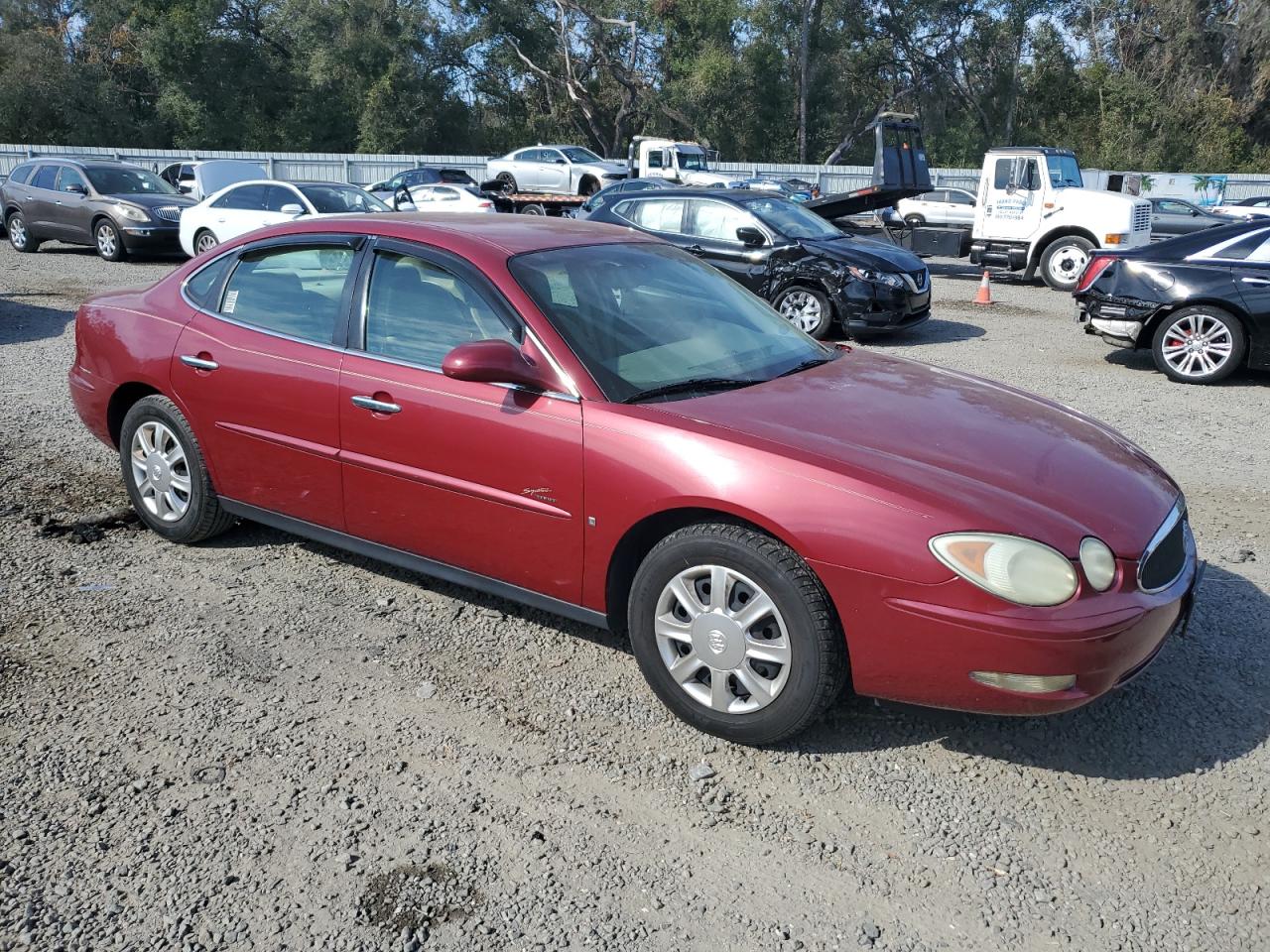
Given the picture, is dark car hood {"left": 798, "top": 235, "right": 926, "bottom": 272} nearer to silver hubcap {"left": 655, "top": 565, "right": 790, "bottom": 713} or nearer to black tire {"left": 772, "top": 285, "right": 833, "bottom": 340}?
black tire {"left": 772, "top": 285, "right": 833, "bottom": 340}

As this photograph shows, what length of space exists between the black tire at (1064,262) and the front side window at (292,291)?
1520 centimetres

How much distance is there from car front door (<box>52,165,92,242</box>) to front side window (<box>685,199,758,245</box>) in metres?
11.1

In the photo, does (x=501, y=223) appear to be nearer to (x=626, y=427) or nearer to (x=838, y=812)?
(x=626, y=427)

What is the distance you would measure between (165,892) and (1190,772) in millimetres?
2994

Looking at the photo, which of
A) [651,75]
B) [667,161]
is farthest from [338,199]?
[651,75]

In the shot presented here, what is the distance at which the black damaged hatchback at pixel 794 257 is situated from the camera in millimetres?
11016

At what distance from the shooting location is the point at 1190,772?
10.7 ft

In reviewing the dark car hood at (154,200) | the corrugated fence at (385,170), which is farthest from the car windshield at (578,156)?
the dark car hood at (154,200)

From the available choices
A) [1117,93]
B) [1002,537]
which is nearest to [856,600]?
[1002,537]

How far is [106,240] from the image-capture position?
17.5 meters

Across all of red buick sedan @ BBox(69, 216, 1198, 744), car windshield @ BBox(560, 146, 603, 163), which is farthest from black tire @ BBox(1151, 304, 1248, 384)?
car windshield @ BBox(560, 146, 603, 163)

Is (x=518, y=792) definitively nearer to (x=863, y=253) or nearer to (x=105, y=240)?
(x=863, y=253)

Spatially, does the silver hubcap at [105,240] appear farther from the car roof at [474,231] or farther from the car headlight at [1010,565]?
the car headlight at [1010,565]

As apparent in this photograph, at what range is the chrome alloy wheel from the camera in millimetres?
17297
